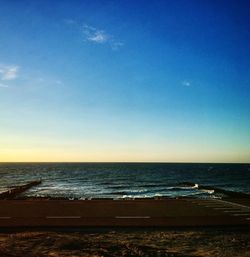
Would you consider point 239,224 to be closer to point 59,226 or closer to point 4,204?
point 59,226

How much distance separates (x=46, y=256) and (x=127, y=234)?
4996 mm

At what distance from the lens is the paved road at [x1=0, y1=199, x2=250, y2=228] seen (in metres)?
17.7

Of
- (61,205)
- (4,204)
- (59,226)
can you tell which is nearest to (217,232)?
(59,226)

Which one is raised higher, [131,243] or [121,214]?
[131,243]

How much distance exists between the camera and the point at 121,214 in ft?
67.3

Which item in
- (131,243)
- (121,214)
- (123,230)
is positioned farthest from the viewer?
(121,214)

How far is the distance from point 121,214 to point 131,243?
7703mm

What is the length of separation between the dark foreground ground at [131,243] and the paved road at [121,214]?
89.2 inches

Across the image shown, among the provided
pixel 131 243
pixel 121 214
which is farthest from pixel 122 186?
pixel 131 243

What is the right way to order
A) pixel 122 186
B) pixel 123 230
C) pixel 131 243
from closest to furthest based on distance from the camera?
pixel 131 243 → pixel 123 230 → pixel 122 186

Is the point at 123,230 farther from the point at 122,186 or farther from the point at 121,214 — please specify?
the point at 122,186

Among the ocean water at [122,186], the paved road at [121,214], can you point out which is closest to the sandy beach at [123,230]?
the paved road at [121,214]

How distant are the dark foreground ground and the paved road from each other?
89.2 inches

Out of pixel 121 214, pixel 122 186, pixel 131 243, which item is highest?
pixel 131 243
